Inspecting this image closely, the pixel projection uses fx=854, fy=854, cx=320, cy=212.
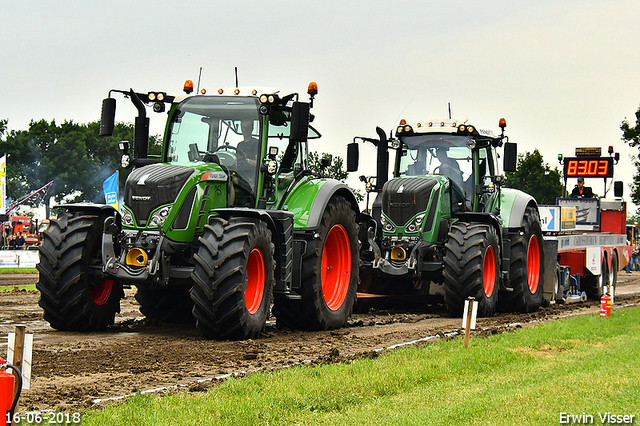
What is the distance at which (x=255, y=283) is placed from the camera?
35.0 feet

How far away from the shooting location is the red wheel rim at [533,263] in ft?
→ 57.3

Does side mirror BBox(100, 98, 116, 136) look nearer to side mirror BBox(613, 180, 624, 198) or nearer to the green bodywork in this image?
the green bodywork

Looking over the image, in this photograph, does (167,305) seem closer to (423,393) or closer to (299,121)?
(299,121)

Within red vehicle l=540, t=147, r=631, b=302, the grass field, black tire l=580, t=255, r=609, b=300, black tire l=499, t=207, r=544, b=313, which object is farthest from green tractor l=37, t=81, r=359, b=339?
black tire l=580, t=255, r=609, b=300

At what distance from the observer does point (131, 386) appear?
7332 millimetres

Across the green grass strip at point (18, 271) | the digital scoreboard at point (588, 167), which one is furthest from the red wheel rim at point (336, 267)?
the green grass strip at point (18, 271)

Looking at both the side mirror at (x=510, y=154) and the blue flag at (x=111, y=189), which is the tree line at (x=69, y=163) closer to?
the blue flag at (x=111, y=189)

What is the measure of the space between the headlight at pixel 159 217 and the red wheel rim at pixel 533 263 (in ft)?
30.8

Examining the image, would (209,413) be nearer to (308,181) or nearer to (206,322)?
(206,322)

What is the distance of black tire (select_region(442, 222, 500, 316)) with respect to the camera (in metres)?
14.2

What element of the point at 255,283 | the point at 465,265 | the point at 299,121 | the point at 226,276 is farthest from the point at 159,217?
the point at 465,265

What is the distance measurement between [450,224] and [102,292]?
6734mm

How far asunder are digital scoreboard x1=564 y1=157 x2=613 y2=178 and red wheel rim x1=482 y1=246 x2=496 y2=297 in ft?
37.6

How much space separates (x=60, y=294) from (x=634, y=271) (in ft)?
126
